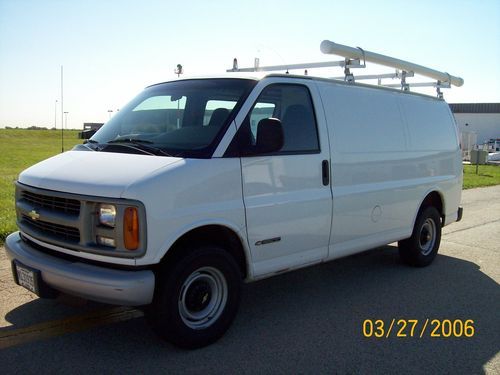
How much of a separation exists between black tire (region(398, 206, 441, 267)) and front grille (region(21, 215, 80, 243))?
4395mm

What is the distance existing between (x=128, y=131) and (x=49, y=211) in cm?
111

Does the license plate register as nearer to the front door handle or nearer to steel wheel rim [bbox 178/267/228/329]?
steel wheel rim [bbox 178/267/228/329]

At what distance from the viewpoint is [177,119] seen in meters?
4.49

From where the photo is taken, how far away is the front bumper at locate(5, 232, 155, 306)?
3.46 meters

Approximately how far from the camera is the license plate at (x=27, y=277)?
3.77m

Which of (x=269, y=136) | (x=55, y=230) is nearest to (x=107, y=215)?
(x=55, y=230)

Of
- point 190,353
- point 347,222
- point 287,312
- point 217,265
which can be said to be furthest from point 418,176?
point 190,353

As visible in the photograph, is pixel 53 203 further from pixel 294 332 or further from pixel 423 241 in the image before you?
pixel 423 241

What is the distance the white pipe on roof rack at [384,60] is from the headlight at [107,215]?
294 centimetres

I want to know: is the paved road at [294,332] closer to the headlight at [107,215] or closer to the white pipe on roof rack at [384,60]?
the headlight at [107,215]

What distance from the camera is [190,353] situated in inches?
153

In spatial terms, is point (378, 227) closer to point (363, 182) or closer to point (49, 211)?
point (363, 182)

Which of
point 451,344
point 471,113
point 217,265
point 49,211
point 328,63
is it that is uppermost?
point 471,113

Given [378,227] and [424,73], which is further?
[424,73]
